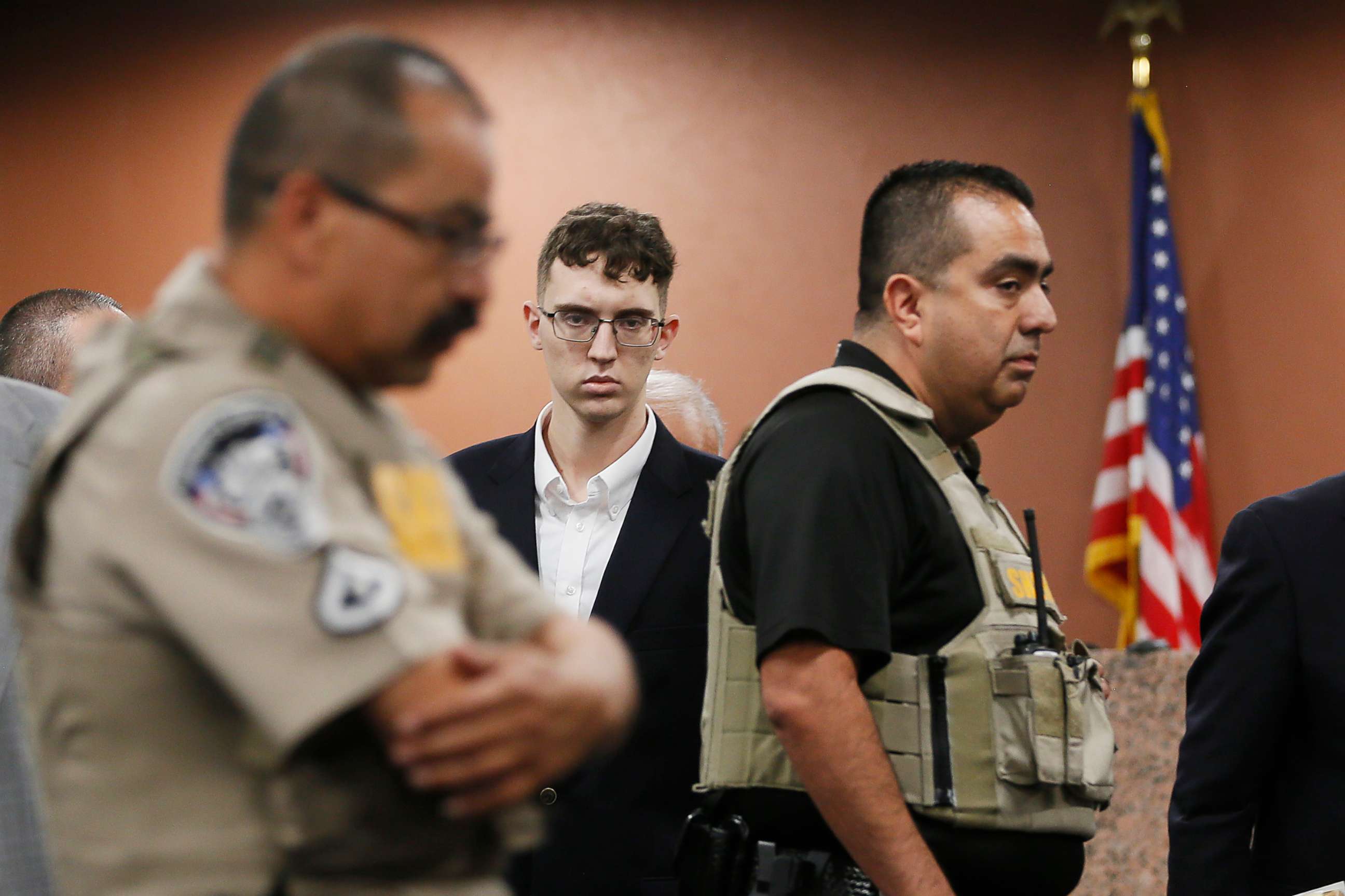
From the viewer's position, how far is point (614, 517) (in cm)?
251

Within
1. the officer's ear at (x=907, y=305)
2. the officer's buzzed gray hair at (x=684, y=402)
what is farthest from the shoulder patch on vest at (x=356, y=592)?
the officer's buzzed gray hair at (x=684, y=402)

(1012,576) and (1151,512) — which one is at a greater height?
(1151,512)

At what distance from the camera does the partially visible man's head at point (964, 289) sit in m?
1.99


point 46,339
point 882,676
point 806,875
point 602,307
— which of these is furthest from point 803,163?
point 806,875

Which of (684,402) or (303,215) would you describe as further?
(684,402)

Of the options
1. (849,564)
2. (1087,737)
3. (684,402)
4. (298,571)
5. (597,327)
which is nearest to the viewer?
(298,571)

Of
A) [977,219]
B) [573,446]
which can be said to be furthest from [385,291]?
[573,446]

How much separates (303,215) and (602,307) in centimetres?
172

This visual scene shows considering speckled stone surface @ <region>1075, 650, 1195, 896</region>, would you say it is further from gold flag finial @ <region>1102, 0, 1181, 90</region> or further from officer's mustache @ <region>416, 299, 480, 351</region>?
officer's mustache @ <region>416, 299, 480, 351</region>

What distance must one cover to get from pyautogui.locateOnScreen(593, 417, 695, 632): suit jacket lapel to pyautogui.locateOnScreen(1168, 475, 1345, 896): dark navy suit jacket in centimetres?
90

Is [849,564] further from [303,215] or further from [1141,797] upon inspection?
[1141,797]

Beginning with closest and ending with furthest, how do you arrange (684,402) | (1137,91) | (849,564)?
(849,564) < (684,402) < (1137,91)

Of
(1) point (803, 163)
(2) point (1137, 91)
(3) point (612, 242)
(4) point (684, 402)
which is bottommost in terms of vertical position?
(4) point (684, 402)

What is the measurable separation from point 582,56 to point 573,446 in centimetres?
296
